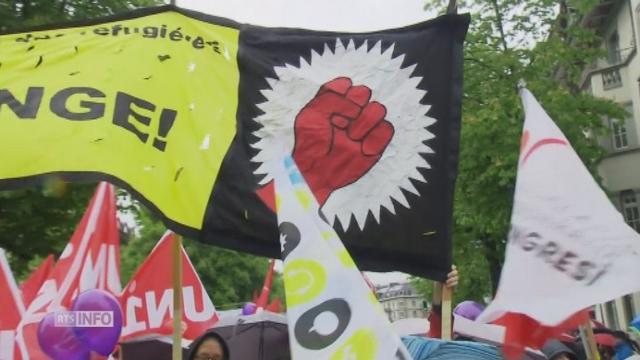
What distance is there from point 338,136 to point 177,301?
4.17 feet

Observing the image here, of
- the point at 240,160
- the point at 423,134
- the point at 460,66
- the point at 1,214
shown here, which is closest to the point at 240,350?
the point at 240,160

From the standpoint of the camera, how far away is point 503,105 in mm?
17047

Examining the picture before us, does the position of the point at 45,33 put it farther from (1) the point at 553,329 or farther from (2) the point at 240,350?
(1) the point at 553,329

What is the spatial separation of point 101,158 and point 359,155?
4.55 feet

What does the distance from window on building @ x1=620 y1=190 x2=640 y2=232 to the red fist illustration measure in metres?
22.1

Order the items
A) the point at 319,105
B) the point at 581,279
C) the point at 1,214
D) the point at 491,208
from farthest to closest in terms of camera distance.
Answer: the point at 491,208, the point at 1,214, the point at 319,105, the point at 581,279

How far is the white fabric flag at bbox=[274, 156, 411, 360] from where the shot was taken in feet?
11.2

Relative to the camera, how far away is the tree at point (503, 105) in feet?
55.5

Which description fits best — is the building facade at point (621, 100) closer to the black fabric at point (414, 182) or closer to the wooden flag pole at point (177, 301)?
the black fabric at point (414, 182)

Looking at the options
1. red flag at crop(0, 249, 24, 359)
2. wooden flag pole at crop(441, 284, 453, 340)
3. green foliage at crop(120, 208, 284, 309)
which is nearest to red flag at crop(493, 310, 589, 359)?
wooden flag pole at crop(441, 284, 453, 340)

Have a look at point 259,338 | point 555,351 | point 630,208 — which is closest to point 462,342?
point 555,351

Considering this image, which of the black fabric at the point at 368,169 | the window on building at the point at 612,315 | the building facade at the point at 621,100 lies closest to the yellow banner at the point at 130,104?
the black fabric at the point at 368,169

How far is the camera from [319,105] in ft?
16.2

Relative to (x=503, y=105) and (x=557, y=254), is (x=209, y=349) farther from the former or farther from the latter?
(x=503, y=105)
